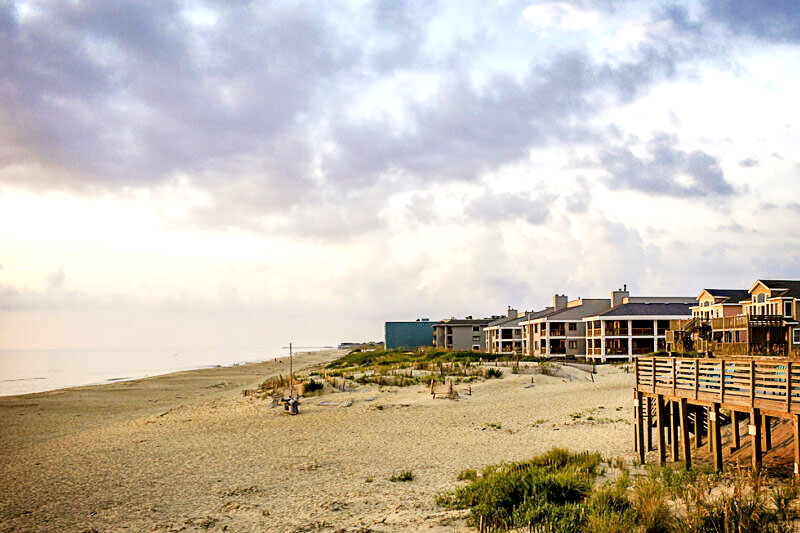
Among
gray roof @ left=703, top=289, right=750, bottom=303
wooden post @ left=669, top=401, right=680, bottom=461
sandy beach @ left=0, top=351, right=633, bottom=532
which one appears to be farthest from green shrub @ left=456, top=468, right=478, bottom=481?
gray roof @ left=703, top=289, right=750, bottom=303

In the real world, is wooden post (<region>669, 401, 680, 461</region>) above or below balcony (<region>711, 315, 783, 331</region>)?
below

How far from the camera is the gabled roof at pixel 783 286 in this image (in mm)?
42719

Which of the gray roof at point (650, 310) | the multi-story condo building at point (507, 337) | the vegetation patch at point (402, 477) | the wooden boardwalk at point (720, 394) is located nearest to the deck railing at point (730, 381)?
the wooden boardwalk at point (720, 394)

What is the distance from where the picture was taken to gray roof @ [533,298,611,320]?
240ft

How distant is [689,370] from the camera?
14414 mm

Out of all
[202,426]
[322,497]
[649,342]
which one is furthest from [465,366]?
[322,497]

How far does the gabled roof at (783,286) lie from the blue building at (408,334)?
206 feet

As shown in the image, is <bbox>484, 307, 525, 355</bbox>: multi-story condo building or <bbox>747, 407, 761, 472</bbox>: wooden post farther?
<bbox>484, 307, 525, 355</bbox>: multi-story condo building

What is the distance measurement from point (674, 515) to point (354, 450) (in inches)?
488

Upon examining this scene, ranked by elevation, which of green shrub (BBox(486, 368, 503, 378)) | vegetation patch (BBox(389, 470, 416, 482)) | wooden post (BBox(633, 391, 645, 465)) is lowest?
green shrub (BBox(486, 368, 503, 378))

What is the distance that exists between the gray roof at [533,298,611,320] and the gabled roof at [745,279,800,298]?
92.8 ft

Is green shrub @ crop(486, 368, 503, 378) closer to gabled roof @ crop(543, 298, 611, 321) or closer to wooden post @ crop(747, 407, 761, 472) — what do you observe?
wooden post @ crop(747, 407, 761, 472)

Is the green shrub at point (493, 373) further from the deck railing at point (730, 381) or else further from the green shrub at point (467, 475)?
the green shrub at point (467, 475)

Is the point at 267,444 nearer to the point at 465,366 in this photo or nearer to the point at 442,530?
the point at 442,530
